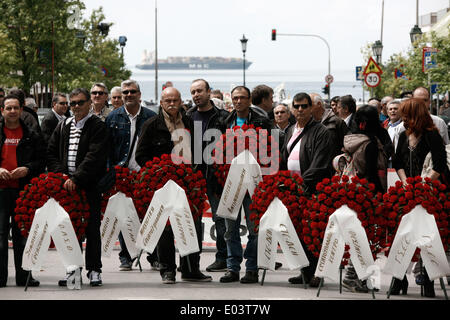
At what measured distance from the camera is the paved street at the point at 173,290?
9102mm

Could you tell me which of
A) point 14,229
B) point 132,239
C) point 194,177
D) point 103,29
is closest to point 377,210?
point 194,177

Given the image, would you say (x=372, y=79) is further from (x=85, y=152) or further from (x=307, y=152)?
(x=85, y=152)

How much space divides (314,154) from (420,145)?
1.21 m

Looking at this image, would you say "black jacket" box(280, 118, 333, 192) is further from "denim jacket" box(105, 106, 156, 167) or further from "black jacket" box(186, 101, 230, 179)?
"denim jacket" box(105, 106, 156, 167)

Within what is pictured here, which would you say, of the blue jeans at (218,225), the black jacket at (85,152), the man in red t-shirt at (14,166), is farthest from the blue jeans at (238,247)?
the man in red t-shirt at (14,166)

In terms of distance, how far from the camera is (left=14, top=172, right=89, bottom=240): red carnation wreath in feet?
31.5

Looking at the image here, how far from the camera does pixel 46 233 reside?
31.6 ft

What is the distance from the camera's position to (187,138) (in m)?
10.2

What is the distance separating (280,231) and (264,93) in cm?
281

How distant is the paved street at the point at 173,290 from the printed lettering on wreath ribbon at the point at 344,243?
0.97ft

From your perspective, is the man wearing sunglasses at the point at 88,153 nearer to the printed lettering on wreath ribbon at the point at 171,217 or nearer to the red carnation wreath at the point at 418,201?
the printed lettering on wreath ribbon at the point at 171,217

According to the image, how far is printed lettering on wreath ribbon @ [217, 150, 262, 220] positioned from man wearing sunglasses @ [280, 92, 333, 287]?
→ 1.34ft

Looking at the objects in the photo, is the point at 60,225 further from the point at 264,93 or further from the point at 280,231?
the point at 264,93

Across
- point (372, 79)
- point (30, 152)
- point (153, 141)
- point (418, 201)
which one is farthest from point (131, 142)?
point (372, 79)
